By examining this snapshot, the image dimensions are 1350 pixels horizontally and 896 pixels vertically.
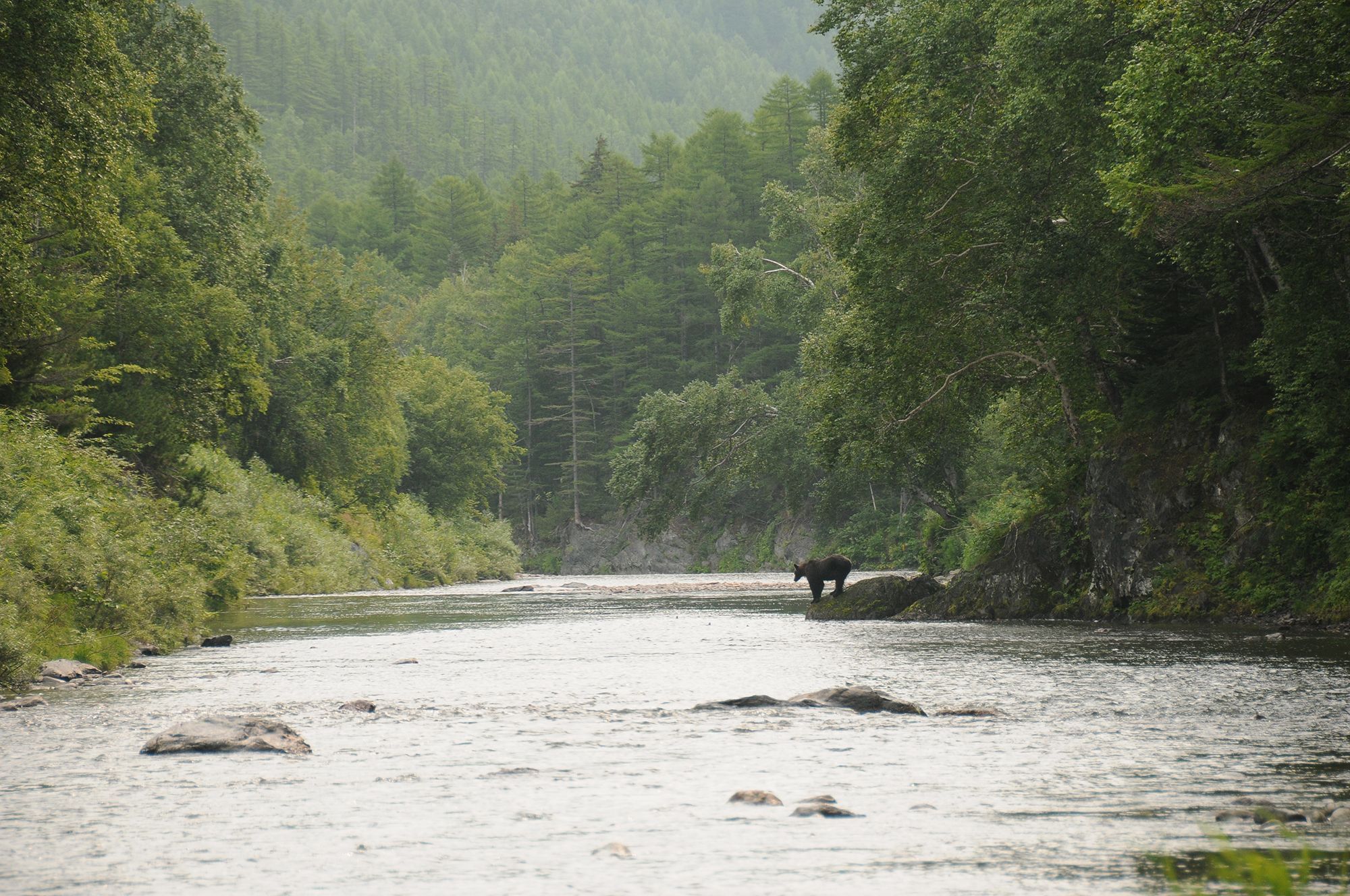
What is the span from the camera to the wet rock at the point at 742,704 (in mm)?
12602

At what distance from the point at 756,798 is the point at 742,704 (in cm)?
502

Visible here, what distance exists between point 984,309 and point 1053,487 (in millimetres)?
4000

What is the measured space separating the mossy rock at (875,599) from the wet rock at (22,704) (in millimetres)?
18223

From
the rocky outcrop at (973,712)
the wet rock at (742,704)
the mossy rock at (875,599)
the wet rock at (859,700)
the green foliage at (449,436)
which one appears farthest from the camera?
the green foliage at (449,436)

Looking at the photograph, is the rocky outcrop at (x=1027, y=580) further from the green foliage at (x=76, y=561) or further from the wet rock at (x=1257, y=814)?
the wet rock at (x=1257, y=814)

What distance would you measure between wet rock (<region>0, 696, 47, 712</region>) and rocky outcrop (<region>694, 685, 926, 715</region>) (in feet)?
21.1

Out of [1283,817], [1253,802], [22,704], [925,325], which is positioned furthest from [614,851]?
[925,325]

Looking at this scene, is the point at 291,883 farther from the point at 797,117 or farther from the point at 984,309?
the point at 797,117

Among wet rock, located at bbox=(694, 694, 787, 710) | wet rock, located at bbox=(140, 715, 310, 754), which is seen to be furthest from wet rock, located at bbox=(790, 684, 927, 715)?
wet rock, located at bbox=(140, 715, 310, 754)

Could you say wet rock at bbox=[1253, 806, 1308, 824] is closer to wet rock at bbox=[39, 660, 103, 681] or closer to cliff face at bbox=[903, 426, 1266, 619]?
wet rock at bbox=[39, 660, 103, 681]

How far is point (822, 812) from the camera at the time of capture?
7.38 metres

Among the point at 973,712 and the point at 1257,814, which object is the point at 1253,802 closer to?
the point at 1257,814

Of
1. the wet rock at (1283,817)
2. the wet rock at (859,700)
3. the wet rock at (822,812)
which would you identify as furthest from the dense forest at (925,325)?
the wet rock at (1283,817)

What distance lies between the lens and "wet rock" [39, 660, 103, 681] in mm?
15539
